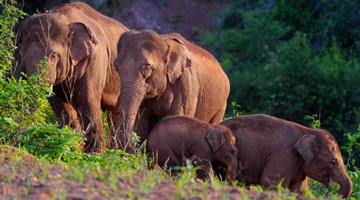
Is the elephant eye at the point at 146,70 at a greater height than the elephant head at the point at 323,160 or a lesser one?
greater

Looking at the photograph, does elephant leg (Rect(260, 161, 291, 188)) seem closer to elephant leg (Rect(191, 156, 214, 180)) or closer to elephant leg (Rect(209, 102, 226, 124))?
elephant leg (Rect(191, 156, 214, 180))

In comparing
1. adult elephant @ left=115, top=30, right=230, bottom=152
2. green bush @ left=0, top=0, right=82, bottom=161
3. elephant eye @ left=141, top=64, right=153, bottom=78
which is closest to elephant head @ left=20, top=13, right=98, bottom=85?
green bush @ left=0, top=0, right=82, bottom=161

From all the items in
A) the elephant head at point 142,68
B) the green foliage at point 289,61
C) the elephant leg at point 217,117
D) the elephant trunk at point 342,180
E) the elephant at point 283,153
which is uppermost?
the elephant head at point 142,68

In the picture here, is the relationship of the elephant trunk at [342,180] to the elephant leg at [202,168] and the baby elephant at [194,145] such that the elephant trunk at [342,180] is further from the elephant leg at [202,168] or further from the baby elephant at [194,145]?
the elephant leg at [202,168]

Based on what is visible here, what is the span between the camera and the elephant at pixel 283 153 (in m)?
9.71

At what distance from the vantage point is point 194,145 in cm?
962

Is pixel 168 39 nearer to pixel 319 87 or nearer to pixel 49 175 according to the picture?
pixel 49 175

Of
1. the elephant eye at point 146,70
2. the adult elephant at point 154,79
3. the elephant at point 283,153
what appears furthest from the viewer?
the elephant eye at point 146,70

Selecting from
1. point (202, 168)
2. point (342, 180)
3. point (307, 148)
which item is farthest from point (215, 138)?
point (342, 180)

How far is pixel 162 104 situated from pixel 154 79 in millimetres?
479

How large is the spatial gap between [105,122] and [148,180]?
6.41 metres

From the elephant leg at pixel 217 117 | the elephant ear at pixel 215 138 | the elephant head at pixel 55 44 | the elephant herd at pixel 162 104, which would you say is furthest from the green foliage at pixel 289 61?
the elephant ear at pixel 215 138

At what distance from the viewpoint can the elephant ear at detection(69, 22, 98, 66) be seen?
11109 mm

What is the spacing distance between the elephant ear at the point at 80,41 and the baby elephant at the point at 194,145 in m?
2.15
